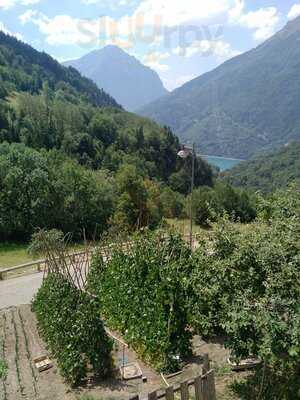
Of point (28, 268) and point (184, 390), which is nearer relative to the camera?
point (184, 390)

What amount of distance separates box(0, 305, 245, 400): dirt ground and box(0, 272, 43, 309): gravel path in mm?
5148

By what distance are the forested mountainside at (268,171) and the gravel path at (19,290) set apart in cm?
9628

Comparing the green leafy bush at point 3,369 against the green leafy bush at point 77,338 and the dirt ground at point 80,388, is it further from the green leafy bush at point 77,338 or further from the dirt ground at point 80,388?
the green leafy bush at point 77,338

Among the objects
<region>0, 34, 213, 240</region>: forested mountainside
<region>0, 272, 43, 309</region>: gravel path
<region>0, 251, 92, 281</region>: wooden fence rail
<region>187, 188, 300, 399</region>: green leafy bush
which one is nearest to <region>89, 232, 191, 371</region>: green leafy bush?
<region>187, 188, 300, 399</region>: green leafy bush

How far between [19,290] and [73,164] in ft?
109

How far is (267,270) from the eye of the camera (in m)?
7.82

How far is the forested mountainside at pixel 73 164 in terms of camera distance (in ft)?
135

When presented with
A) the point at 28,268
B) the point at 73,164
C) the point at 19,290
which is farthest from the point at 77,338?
the point at 73,164

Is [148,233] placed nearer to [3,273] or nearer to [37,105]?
[3,273]

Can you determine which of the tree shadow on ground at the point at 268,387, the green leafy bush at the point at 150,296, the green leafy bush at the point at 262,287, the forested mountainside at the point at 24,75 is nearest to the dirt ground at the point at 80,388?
the tree shadow on ground at the point at 268,387

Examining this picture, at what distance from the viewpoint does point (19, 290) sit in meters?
19.4

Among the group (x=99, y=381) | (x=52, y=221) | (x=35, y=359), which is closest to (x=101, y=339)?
(x=99, y=381)

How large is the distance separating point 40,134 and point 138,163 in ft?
66.8

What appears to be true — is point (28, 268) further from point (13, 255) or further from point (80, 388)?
point (80, 388)
